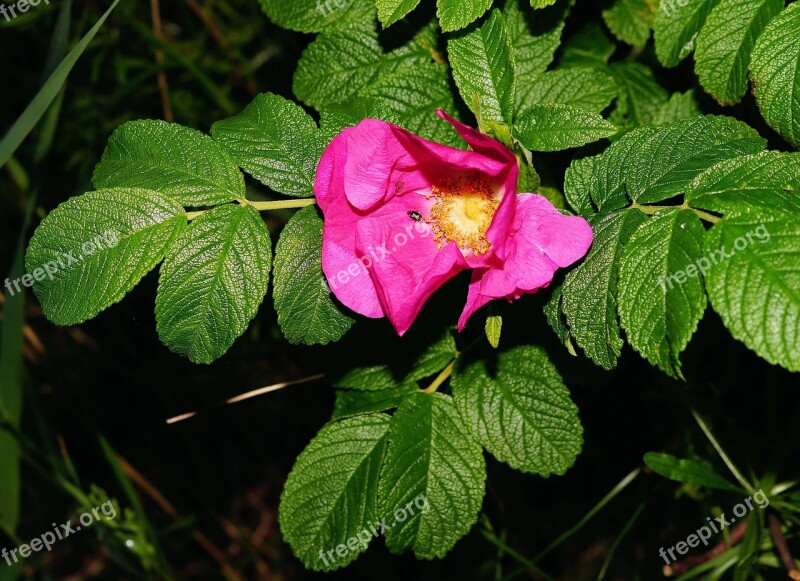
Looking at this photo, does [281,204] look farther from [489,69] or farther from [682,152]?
[682,152]

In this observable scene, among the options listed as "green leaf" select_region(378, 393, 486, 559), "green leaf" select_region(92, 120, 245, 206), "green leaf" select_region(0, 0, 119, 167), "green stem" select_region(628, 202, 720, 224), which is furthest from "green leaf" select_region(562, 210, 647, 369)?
"green leaf" select_region(0, 0, 119, 167)

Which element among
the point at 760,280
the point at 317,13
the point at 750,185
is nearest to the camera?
the point at 760,280

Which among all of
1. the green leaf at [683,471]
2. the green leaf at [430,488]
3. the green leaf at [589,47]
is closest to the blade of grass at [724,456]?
the green leaf at [683,471]

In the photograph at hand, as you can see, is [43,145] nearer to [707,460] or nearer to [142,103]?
[142,103]

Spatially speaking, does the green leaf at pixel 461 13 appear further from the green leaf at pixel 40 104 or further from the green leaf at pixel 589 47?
the green leaf at pixel 40 104

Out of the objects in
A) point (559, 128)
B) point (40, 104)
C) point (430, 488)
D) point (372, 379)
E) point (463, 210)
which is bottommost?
point (430, 488)

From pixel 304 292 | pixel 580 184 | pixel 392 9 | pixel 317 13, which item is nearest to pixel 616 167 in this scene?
pixel 580 184

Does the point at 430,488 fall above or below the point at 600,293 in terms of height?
below
